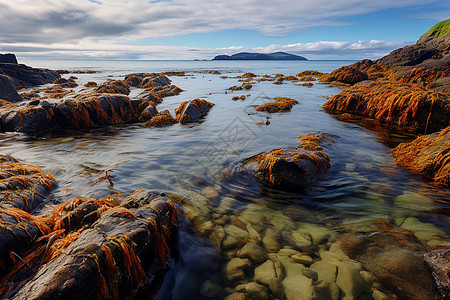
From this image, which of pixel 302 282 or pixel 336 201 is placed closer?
pixel 302 282

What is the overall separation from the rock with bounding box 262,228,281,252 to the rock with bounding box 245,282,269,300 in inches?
28.4

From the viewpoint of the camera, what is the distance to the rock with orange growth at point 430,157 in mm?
5548

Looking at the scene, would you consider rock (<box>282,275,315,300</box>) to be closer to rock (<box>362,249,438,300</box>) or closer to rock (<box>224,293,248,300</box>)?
rock (<box>224,293,248,300</box>)

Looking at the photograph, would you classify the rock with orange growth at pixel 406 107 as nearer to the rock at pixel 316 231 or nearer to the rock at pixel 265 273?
the rock at pixel 316 231

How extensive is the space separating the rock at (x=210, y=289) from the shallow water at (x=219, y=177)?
69 millimetres

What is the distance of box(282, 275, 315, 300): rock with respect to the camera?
9.19 feet

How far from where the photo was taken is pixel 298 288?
291cm

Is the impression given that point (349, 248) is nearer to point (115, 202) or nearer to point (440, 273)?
point (440, 273)

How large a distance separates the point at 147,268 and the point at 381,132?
11457 millimetres

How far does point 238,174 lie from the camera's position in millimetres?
6371

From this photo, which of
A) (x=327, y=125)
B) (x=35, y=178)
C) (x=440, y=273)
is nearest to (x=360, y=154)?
(x=327, y=125)

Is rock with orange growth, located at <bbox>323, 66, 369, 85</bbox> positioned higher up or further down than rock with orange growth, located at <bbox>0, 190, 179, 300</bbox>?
higher up

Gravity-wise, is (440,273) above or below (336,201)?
above

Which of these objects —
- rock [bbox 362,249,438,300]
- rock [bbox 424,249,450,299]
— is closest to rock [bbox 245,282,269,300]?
rock [bbox 362,249,438,300]
